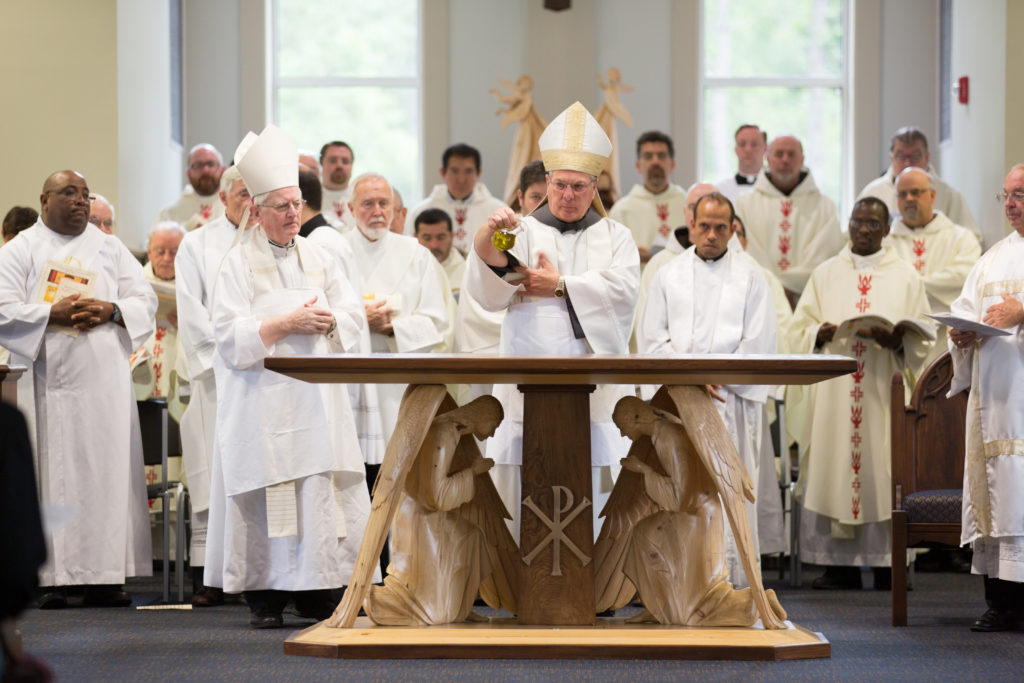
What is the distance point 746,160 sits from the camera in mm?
10523

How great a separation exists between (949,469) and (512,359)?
267 cm

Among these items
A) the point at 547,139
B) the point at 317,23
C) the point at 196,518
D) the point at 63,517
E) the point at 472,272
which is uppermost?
the point at 317,23

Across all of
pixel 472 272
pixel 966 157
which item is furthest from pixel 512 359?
pixel 966 157

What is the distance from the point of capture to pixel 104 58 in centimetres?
1011

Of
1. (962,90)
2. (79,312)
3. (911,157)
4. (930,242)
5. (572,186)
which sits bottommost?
→ (79,312)

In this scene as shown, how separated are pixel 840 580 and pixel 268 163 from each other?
3.96 m

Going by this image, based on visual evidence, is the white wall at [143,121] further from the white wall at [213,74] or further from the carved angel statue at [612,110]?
the carved angel statue at [612,110]

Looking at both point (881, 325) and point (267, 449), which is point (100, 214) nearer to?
point (267, 449)

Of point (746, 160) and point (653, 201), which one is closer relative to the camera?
point (653, 201)

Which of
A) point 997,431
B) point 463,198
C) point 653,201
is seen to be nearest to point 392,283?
point 463,198

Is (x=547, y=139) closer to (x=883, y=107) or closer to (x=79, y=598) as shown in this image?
(x=79, y=598)

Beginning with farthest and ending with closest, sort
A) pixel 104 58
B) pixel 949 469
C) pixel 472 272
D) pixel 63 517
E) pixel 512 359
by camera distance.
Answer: pixel 104 58 → pixel 949 469 → pixel 472 272 → pixel 512 359 → pixel 63 517

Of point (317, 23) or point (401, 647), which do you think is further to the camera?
point (317, 23)

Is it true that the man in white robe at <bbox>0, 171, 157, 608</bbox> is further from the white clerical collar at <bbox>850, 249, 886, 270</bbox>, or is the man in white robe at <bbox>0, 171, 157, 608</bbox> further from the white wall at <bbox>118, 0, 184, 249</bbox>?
the white clerical collar at <bbox>850, 249, 886, 270</bbox>
